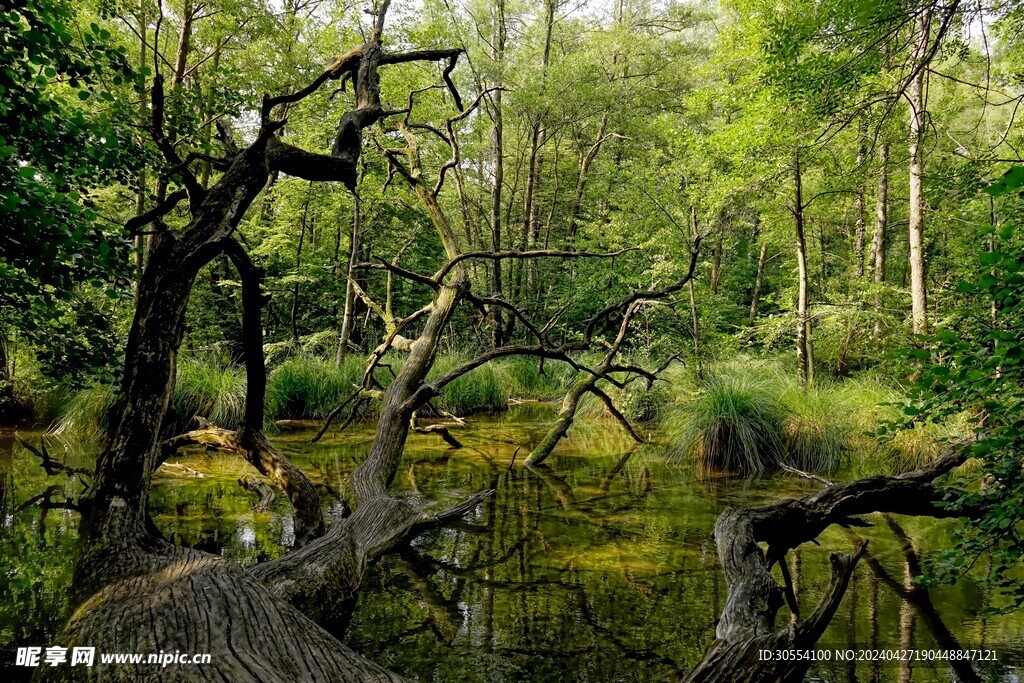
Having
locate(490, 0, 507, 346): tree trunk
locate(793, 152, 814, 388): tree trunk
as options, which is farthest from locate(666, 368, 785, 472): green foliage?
locate(490, 0, 507, 346): tree trunk

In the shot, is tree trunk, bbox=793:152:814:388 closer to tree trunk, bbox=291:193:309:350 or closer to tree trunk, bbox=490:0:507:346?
tree trunk, bbox=490:0:507:346

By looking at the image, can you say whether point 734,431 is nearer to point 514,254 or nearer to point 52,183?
point 514,254

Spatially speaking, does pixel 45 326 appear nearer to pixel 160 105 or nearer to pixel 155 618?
pixel 160 105

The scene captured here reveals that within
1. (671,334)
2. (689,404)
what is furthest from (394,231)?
(689,404)

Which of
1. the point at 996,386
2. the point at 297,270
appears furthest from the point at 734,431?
the point at 297,270

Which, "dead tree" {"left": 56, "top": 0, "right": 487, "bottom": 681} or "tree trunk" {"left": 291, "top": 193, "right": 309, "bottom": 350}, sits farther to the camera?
"tree trunk" {"left": 291, "top": 193, "right": 309, "bottom": 350}

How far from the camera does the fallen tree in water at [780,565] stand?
163cm

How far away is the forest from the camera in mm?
2047

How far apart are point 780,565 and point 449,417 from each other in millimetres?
4709

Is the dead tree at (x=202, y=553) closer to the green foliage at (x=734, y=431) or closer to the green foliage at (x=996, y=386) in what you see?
the green foliage at (x=996, y=386)

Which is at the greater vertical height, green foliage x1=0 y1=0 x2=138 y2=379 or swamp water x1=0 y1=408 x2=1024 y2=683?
Result: green foliage x1=0 y1=0 x2=138 y2=379

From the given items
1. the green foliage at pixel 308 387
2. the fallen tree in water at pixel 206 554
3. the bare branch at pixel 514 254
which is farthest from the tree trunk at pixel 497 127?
the fallen tree in water at pixel 206 554

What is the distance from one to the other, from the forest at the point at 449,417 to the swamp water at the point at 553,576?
3 cm

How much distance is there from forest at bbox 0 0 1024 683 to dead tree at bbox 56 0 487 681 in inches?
0.6
